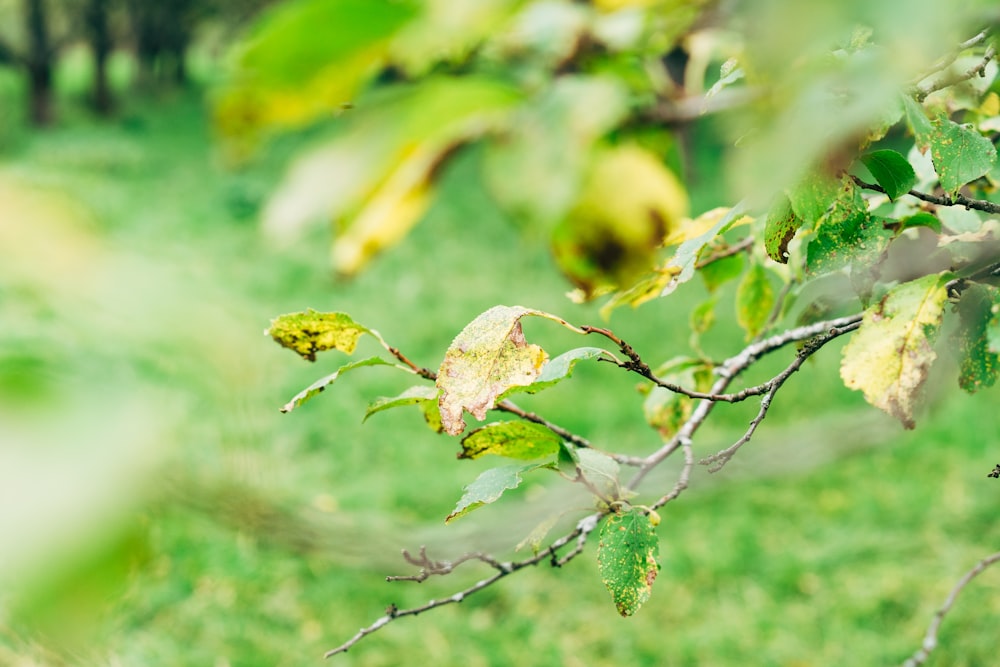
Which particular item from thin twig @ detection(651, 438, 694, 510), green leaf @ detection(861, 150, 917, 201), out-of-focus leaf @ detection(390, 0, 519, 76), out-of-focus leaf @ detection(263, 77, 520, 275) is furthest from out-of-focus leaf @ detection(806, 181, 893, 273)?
out-of-focus leaf @ detection(390, 0, 519, 76)

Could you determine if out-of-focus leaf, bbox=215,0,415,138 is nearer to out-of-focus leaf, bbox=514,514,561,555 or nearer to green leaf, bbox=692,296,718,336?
out-of-focus leaf, bbox=514,514,561,555

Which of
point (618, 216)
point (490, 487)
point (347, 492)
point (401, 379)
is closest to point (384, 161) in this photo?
point (618, 216)

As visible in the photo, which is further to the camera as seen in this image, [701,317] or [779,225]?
Result: [701,317]

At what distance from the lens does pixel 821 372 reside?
13.0 feet

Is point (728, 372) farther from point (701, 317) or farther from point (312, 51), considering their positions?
point (312, 51)

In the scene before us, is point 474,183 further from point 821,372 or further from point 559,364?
point 559,364

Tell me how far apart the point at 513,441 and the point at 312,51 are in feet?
1.36

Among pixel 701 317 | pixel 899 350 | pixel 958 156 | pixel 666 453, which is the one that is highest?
pixel 958 156

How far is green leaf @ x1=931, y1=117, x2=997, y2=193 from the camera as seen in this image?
57cm

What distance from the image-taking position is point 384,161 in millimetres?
348

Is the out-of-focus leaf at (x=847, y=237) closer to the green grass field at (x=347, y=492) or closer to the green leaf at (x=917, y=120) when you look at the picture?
the green leaf at (x=917, y=120)

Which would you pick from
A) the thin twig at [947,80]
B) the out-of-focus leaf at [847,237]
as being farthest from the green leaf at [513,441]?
the thin twig at [947,80]

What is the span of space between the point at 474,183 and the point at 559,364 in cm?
702

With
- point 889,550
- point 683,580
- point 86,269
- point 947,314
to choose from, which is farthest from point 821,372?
point 86,269
